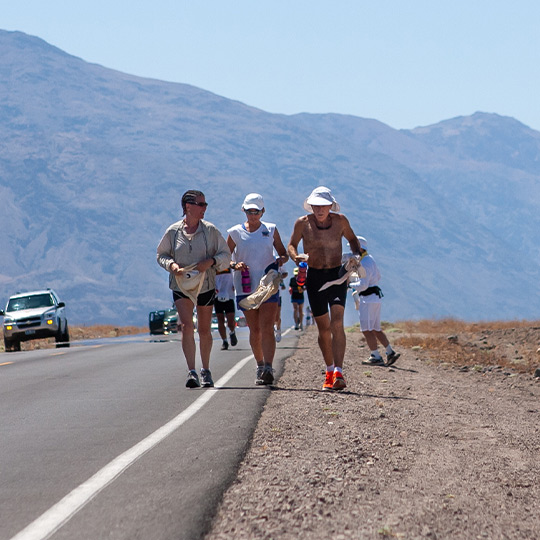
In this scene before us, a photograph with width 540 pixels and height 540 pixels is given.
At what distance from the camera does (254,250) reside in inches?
474

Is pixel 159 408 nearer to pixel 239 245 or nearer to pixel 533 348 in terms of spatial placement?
pixel 239 245

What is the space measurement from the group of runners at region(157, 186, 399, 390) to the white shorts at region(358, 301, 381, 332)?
4875 millimetres

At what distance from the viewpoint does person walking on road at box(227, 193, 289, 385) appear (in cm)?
1191

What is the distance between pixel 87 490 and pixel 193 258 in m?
5.92

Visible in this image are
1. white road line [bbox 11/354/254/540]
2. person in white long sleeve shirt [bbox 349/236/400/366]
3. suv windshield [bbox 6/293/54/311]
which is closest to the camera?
white road line [bbox 11/354/254/540]

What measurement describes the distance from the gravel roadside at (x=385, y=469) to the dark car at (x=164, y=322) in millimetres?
36337

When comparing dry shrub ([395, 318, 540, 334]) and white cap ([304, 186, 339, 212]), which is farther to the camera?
dry shrub ([395, 318, 540, 334])

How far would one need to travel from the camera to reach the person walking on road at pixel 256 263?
1191 cm

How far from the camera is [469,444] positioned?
8328mm

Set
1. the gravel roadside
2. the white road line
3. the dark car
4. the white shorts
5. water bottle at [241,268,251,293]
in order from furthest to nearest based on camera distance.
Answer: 1. the dark car
2. the white shorts
3. water bottle at [241,268,251,293]
4. the gravel roadside
5. the white road line

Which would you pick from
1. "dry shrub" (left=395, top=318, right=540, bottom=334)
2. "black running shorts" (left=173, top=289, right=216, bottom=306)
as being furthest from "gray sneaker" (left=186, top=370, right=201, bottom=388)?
"dry shrub" (left=395, top=318, right=540, bottom=334)

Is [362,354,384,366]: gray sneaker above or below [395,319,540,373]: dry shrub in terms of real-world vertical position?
above

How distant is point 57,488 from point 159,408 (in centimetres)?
418

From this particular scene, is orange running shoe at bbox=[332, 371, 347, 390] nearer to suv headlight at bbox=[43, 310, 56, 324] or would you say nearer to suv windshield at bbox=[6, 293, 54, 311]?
suv headlight at bbox=[43, 310, 56, 324]
